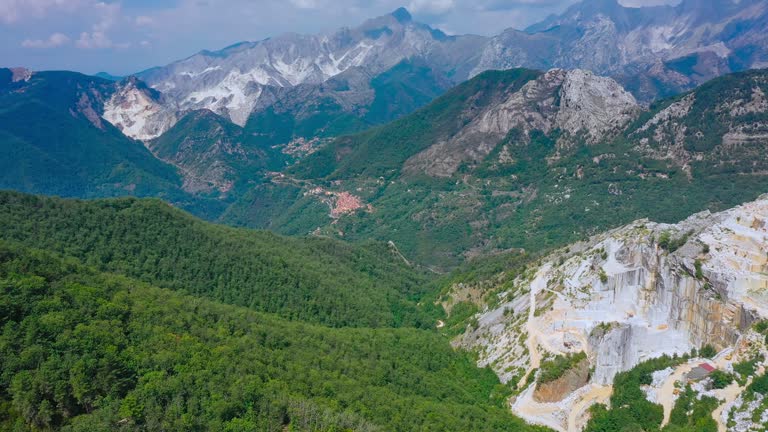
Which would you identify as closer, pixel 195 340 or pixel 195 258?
pixel 195 340

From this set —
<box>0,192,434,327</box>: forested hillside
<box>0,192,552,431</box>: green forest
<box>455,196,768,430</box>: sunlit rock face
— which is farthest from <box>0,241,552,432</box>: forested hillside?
<box>0,192,434,327</box>: forested hillside

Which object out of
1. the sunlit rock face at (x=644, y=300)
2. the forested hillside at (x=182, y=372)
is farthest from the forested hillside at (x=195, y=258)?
the sunlit rock face at (x=644, y=300)

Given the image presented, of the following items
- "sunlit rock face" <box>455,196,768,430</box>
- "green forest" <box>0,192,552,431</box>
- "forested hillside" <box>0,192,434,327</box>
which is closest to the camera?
"green forest" <box>0,192,552,431</box>

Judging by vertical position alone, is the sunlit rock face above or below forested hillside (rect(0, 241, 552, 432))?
above

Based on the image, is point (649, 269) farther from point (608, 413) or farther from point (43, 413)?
point (43, 413)

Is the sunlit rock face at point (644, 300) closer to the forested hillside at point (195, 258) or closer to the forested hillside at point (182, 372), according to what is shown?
the forested hillside at point (182, 372)

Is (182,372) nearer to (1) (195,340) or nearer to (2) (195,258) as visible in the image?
(1) (195,340)

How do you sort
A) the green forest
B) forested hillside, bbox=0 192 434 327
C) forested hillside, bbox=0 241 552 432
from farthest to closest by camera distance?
forested hillside, bbox=0 192 434 327 → the green forest → forested hillside, bbox=0 241 552 432

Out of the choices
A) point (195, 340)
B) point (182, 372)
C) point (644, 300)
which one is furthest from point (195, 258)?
point (644, 300)

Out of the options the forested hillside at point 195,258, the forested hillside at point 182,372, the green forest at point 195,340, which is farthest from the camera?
the forested hillside at point 195,258

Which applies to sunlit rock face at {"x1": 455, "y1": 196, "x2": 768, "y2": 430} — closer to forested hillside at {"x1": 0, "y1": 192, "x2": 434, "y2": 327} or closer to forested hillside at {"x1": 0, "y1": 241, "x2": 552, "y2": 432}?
forested hillside at {"x1": 0, "y1": 241, "x2": 552, "y2": 432}
